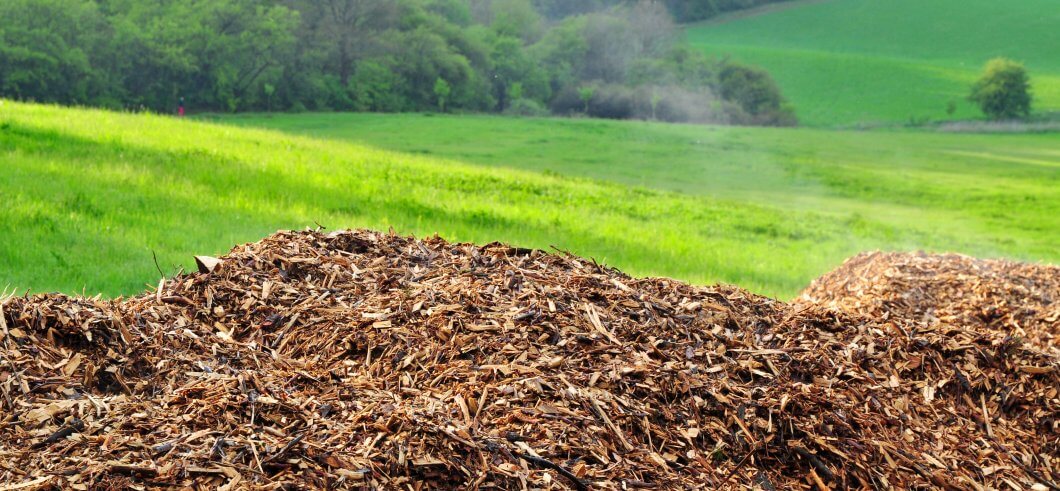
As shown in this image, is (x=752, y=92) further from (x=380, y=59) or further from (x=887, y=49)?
(x=380, y=59)

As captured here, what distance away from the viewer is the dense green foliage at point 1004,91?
55.4 metres

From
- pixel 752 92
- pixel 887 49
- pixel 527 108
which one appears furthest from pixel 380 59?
pixel 887 49

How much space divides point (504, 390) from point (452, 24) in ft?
157

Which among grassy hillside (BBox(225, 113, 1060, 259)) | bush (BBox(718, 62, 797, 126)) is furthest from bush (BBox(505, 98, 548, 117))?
bush (BBox(718, 62, 797, 126))

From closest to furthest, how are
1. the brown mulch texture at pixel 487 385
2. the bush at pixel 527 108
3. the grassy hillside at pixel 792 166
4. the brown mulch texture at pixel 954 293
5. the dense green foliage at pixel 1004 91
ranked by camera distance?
the brown mulch texture at pixel 487 385 < the brown mulch texture at pixel 954 293 < the grassy hillside at pixel 792 166 < the bush at pixel 527 108 < the dense green foliage at pixel 1004 91

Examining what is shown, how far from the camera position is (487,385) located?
4082mm

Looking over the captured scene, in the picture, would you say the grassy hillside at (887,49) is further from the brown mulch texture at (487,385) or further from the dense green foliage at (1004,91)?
the brown mulch texture at (487,385)

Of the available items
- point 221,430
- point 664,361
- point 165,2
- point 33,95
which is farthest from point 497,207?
point 165,2

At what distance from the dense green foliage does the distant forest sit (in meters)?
12.1

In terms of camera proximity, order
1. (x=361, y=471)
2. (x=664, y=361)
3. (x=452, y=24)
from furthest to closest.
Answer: (x=452, y=24) → (x=664, y=361) → (x=361, y=471)

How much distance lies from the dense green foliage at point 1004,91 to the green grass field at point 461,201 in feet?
90.5

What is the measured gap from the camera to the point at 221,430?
349cm

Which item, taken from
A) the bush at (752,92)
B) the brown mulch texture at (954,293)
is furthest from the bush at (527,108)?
the brown mulch texture at (954,293)

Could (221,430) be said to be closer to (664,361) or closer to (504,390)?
(504,390)
